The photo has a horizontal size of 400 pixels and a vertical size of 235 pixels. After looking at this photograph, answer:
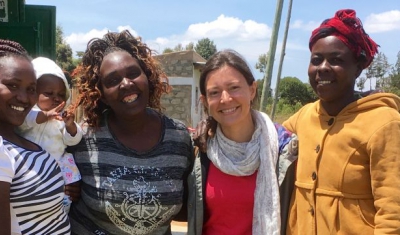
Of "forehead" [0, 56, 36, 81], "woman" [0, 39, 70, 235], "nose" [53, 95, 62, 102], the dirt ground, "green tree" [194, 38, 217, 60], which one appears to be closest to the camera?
"woman" [0, 39, 70, 235]

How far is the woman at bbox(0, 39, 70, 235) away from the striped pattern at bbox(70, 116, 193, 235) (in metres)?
0.23

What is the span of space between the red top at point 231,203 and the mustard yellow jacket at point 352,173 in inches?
8.7

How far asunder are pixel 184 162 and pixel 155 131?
0.23 metres

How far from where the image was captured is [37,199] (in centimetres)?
207

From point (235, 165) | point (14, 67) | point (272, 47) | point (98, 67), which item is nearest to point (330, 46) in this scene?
point (235, 165)

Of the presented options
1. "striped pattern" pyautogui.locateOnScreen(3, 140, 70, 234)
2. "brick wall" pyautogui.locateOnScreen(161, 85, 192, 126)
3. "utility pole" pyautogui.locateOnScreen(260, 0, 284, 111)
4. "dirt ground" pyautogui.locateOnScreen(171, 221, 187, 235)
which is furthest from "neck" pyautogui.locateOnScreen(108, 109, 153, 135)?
"brick wall" pyautogui.locateOnScreen(161, 85, 192, 126)

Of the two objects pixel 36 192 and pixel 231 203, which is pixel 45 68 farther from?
pixel 231 203

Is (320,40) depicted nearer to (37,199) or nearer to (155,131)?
(155,131)

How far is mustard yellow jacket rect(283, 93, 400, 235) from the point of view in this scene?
2.15 meters

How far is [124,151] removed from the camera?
8.24ft

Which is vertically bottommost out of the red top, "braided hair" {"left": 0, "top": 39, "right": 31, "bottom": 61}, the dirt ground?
the dirt ground

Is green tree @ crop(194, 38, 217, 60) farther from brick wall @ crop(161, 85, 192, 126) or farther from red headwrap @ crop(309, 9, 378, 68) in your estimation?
red headwrap @ crop(309, 9, 378, 68)

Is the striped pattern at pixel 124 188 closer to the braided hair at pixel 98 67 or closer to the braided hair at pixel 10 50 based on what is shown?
the braided hair at pixel 98 67

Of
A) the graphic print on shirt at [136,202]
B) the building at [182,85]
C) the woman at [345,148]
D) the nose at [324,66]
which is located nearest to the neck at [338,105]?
the woman at [345,148]
